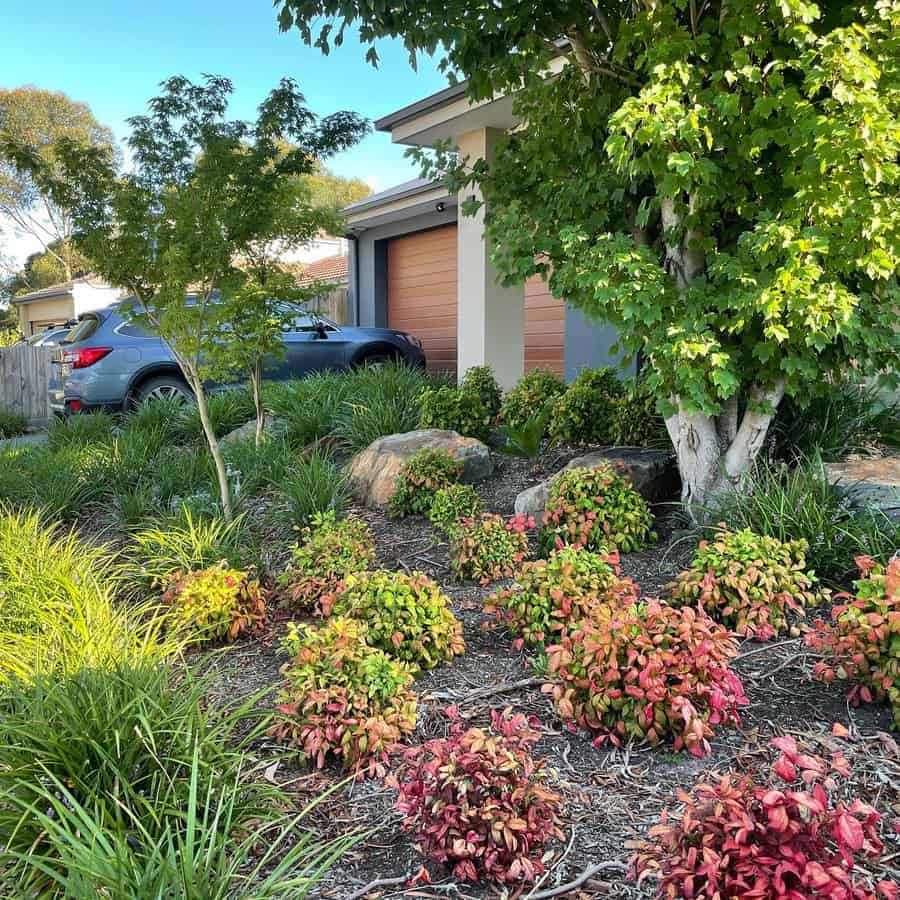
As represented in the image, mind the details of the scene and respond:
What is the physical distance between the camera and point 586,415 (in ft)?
20.1

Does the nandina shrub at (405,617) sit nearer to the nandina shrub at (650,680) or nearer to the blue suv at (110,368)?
the nandina shrub at (650,680)

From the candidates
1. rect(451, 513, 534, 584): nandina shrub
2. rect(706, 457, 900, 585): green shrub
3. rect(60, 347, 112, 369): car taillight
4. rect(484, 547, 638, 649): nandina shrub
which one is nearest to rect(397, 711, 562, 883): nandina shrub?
rect(484, 547, 638, 649): nandina shrub

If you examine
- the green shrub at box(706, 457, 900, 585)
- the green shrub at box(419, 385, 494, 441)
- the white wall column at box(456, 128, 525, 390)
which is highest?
the white wall column at box(456, 128, 525, 390)

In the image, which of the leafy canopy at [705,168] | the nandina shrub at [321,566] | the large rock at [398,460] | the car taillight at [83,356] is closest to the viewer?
the leafy canopy at [705,168]

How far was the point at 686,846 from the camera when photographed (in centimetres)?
182

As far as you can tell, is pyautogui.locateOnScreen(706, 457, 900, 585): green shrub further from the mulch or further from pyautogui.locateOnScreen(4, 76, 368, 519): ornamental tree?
pyautogui.locateOnScreen(4, 76, 368, 519): ornamental tree

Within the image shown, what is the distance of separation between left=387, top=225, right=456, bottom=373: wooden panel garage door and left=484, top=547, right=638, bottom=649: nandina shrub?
28.7ft

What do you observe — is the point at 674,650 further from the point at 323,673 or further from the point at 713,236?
the point at 713,236

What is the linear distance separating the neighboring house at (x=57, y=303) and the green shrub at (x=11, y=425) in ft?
46.9

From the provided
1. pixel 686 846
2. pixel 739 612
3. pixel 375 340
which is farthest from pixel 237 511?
pixel 375 340

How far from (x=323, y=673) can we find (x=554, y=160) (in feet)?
11.4

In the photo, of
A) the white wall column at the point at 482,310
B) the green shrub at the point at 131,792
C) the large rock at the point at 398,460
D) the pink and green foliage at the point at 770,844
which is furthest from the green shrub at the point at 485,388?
the pink and green foliage at the point at 770,844

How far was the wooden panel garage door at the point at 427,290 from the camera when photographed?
1242 centimetres

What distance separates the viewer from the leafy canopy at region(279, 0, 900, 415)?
3.55 meters
